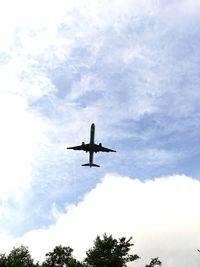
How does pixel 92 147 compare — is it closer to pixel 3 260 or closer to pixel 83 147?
pixel 83 147

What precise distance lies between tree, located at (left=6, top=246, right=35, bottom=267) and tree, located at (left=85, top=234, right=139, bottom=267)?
1051 centimetres

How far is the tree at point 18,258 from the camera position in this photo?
188ft

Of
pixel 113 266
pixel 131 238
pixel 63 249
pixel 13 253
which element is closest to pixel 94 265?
pixel 113 266

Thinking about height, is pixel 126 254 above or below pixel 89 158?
below

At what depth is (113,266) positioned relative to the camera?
51.7 metres

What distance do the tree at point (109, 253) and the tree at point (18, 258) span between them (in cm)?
1051

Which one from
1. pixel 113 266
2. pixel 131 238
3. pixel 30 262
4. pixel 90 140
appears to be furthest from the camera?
pixel 30 262

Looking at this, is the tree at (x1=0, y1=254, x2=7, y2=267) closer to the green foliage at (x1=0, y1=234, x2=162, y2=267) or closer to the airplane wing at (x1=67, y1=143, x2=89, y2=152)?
the green foliage at (x1=0, y1=234, x2=162, y2=267)

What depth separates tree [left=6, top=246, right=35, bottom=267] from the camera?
57.2 metres

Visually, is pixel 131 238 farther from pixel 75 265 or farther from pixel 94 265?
pixel 75 265

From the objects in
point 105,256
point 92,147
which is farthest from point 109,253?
point 92,147

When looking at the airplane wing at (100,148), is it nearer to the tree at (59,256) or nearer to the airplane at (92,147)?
the airplane at (92,147)

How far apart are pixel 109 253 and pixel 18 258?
1413 centimetres

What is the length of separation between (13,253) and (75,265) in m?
10.1
